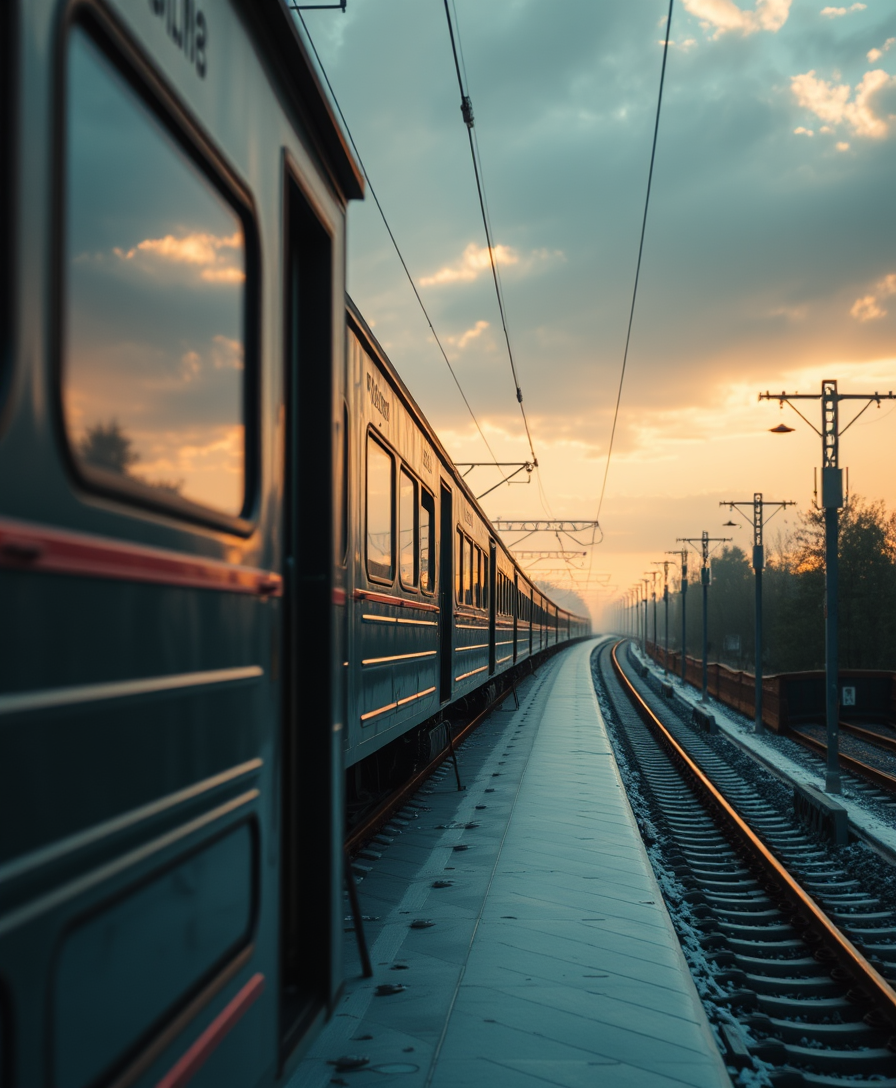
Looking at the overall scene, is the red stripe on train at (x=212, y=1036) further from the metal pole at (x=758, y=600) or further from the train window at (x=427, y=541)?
the metal pole at (x=758, y=600)

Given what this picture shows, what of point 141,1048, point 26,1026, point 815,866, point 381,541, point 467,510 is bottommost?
point 815,866

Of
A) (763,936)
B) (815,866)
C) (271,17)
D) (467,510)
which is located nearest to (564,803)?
(815,866)

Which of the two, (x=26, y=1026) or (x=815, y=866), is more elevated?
(x=26, y=1026)

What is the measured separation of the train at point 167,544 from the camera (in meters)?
1.40

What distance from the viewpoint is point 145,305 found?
1.83 metres

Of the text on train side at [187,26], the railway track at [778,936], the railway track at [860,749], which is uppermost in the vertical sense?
the text on train side at [187,26]

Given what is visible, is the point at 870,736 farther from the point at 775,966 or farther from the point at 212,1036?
the point at 212,1036

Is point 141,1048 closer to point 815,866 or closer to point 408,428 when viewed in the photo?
point 408,428

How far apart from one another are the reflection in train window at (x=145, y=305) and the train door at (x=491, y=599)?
1461cm

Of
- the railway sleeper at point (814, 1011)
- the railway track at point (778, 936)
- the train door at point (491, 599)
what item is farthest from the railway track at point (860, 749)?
the railway sleeper at point (814, 1011)

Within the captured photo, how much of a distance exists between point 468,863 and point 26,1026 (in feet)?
19.6

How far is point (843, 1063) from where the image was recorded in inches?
174

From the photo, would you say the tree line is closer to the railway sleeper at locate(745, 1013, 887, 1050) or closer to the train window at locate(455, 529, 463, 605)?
the train window at locate(455, 529, 463, 605)

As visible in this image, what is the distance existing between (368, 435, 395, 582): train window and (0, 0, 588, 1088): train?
9.98 ft
